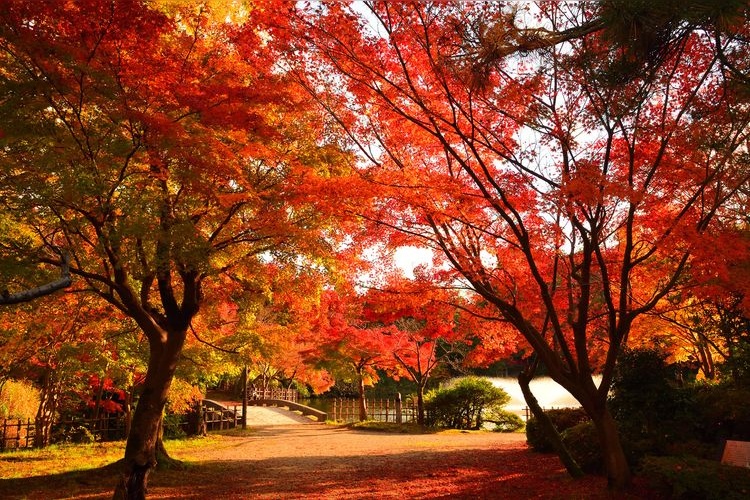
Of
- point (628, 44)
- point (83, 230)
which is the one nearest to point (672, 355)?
point (628, 44)

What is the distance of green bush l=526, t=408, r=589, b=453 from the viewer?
1300cm

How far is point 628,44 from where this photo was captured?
5980 mm

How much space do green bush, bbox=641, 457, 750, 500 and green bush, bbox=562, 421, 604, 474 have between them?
5.93 ft

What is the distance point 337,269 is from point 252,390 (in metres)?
28.3

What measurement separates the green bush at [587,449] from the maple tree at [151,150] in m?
5.89

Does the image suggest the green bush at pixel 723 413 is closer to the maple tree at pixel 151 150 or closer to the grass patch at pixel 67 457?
the maple tree at pixel 151 150

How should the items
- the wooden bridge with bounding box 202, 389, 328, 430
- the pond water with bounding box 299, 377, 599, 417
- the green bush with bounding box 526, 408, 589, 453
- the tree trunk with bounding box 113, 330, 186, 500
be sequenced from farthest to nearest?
the pond water with bounding box 299, 377, 599, 417 < the wooden bridge with bounding box 202, 389, 328, 430 < the green bush with bounding box 526, 408, 589, 453 < the tree trunk with bounding box 113, 330, 186, 500

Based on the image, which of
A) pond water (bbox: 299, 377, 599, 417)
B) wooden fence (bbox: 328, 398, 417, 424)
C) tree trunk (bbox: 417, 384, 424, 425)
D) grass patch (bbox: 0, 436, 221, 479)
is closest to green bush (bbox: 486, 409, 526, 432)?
tree trunk (bbox: 417, 384, 424, 425)

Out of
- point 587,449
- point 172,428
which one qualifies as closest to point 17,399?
point 172,428

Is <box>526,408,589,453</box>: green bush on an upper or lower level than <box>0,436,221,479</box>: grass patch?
upper

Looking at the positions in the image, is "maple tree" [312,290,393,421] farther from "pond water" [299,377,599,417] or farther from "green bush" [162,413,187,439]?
"pond water" [299,377,599,417]

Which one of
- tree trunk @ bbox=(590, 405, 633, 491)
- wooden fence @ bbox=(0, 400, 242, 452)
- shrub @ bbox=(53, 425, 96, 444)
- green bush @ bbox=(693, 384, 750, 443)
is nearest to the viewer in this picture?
tree trunk @ bbox=(590, 405, 633, 491)

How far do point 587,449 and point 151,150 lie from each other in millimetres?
8580

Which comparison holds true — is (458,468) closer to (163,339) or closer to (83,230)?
(163,339)
